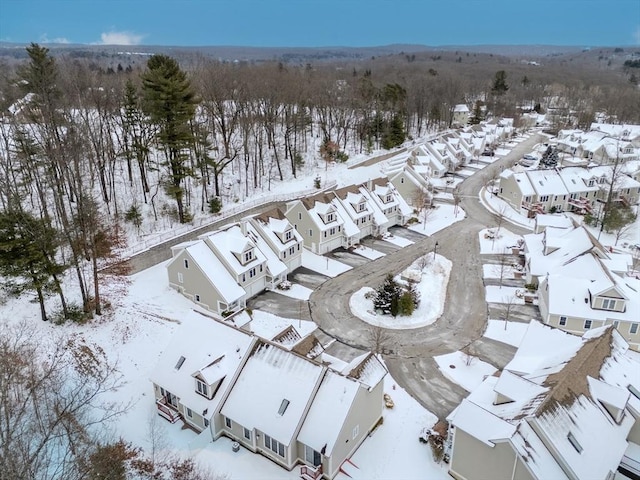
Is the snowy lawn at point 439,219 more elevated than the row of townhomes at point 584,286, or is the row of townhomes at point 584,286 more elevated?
the row of townhomes at point 584,286

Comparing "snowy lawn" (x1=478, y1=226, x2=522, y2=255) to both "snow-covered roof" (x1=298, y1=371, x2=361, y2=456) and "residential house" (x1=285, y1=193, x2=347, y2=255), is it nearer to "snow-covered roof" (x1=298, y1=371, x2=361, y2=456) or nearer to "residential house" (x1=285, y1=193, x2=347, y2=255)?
Result: "residential house" (x1=285, y1=193, x2=347, y2=255)

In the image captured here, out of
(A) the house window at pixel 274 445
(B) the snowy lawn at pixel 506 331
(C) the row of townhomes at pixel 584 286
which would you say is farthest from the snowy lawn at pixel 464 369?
(A) the house window at pixel 274 445

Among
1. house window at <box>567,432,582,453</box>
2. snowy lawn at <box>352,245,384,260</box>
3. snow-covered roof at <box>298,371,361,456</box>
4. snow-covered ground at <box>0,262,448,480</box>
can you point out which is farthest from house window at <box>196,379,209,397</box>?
snowy lawn at <box>352,245,384,260</box>

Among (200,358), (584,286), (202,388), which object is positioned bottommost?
(202,388)

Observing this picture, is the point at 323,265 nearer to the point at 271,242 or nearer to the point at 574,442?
the point at 271,242

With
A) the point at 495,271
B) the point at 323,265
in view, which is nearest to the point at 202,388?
the point at 323,265

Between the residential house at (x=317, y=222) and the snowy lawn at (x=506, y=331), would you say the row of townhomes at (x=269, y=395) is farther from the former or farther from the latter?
the residential house at (x=317, y=222)
